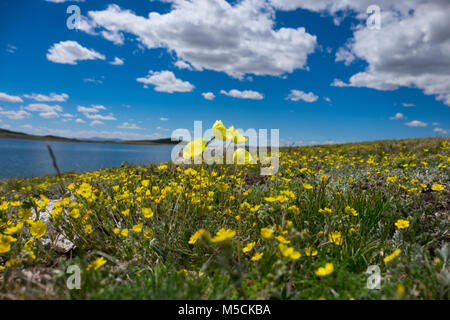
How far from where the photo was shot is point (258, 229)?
9.36 feet

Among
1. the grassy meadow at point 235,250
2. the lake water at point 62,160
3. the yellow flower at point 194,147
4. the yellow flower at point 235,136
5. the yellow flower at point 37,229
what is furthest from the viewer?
the lake water at point 62,160

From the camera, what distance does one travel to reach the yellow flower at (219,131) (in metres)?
2.05

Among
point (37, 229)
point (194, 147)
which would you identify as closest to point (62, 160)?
point (37, 229)

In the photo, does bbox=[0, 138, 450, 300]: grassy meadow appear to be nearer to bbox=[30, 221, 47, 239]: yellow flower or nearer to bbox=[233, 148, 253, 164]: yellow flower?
bbox=[30, 221, 47, 239]: yellow flower

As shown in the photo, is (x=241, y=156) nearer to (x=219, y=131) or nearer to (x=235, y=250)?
(x=219, y=131)

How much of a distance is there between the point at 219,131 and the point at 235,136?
14 cm

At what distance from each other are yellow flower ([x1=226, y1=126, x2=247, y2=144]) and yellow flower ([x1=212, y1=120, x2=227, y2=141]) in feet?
0.11

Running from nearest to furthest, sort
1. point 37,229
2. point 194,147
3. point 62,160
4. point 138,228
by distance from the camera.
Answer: point 194,147
point 138,228
point 37,229
point 62,160

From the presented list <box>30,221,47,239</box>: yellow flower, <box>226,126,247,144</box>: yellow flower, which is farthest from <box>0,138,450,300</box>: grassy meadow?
<box>226,126,247,144</box>: yellow flower

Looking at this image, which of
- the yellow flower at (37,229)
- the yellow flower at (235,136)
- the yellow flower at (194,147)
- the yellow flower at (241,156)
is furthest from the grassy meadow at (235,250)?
the yellow flower at (194,147)

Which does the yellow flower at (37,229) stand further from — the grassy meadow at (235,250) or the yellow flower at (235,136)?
the yellow flower at (235,136)

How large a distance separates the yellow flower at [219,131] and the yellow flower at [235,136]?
0.03 meters

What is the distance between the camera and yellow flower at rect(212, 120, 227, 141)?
2.05 meters

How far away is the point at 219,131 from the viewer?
2.07 metres
